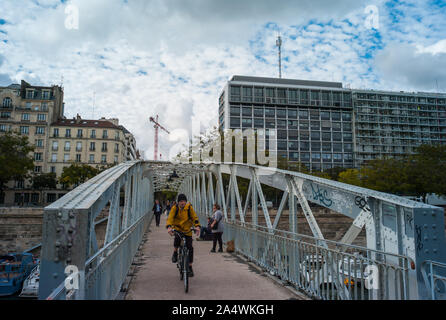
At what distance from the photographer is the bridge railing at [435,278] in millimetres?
2939

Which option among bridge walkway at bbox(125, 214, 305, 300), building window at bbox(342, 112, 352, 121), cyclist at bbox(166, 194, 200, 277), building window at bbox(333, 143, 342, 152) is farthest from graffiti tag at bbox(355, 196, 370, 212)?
building window at bbox(342, 112, 352, 121)

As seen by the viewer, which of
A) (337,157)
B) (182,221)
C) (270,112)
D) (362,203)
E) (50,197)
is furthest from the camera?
(337,157)

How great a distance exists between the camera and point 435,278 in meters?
2.97

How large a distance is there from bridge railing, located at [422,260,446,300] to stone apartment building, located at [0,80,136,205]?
5488cm

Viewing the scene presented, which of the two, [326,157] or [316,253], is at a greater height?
[326,157]

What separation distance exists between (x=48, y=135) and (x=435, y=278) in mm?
58786

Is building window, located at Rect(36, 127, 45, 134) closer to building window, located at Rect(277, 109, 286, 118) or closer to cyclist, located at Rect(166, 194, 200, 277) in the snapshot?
building window, located at Rect(277, 109, 286, 118)

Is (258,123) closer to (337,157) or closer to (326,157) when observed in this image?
(326,157)

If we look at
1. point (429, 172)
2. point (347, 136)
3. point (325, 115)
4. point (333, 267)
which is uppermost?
point (325, 115)

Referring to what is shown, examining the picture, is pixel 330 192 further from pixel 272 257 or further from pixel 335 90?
pixel 335 90

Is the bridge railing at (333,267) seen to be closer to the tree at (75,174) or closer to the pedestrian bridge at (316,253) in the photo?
the pedestrian bridge at (316,253)

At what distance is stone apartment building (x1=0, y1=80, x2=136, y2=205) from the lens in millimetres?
52188

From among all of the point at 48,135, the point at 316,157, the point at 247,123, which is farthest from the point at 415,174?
the point at 48,135
